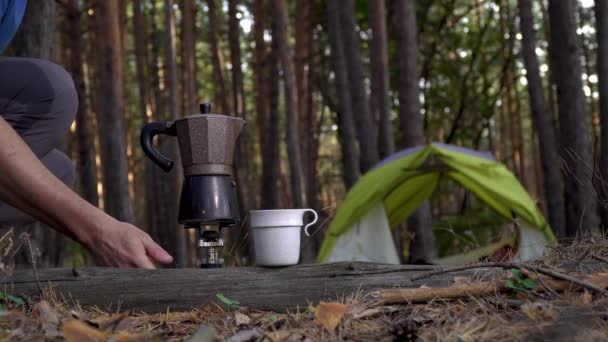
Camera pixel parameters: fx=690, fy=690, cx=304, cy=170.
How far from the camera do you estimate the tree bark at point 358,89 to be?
7777mm

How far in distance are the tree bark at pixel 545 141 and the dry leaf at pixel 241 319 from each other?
16.3 feet

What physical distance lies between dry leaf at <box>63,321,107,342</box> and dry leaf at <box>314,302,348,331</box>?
20.6 inches

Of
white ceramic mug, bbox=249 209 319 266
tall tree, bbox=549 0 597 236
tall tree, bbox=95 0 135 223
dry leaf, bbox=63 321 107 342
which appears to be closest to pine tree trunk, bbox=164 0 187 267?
tall tree, bbox=95 0 135 223

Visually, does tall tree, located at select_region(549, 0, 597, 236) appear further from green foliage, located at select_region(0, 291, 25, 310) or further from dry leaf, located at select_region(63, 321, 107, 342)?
dry leaf, located at select_region(63, 321, 107, 342)

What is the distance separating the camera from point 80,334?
1537mm

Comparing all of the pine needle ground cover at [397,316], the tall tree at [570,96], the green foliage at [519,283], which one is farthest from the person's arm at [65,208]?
the tall tree at [570,96]

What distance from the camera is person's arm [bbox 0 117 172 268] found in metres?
2.10

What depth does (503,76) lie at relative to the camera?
13977 mm

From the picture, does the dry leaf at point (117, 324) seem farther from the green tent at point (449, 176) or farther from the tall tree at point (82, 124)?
the tall tree at point (82, 124)

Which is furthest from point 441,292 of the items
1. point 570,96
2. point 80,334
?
point 570,96

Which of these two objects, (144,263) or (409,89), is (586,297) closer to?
(144,263)

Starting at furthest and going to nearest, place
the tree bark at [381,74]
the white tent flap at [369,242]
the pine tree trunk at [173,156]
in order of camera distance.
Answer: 1. the pine tree trunk at [173,156]
2. the tree bark at [381,74]
3. the white tent flap at [369,242]

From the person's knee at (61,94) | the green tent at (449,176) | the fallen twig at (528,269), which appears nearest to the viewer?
the fallen twig at (528,269)

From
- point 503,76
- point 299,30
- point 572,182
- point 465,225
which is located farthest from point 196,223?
point 503,76
